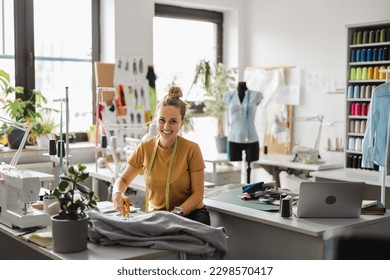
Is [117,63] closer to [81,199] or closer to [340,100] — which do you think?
[340,100]

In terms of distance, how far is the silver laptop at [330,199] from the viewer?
245cm

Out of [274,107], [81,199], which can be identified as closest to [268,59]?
[274,107]

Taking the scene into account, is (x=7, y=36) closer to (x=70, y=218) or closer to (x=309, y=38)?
(x=309, y=38)

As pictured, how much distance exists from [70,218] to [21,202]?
47 centimetres

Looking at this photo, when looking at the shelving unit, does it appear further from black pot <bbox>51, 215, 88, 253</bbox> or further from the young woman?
black pot <bbox>51, 215, 88, 253</bbox>

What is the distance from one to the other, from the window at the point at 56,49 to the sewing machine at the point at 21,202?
2626 millimetres

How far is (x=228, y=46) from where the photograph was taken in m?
6.60

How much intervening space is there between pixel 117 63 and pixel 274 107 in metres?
1.87

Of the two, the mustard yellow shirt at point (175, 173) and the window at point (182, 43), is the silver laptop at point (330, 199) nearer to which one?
the mustard yellow shirt at point (175, 173)

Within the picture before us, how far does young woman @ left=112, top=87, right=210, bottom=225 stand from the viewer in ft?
8.84

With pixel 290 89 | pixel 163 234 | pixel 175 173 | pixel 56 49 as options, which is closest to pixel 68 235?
pixel 163 234

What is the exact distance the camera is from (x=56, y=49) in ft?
17.3

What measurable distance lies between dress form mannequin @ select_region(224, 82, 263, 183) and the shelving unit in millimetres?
864

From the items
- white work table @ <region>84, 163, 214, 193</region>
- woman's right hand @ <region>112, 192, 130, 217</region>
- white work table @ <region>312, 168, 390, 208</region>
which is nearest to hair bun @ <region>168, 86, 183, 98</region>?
woman's right hand @ <region>112, 192, 130, 217</region>
